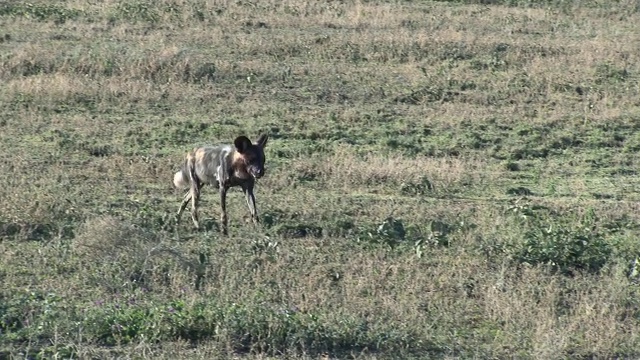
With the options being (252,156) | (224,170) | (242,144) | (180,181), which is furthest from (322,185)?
(242,144)

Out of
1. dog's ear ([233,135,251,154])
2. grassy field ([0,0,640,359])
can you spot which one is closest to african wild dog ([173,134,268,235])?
dog's ear ([233,135,251,154])

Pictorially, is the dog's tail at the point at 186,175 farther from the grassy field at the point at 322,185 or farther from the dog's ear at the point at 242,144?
the dog's ear at the point at 242,144

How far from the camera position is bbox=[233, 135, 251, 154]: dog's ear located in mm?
11398

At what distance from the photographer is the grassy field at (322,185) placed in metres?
8.39

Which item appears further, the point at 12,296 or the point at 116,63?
the point at 116,63

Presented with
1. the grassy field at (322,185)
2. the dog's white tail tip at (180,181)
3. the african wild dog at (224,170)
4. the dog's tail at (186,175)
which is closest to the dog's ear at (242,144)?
the african wild dog at (224,170)

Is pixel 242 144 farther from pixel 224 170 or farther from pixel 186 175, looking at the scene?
pixel 186 175

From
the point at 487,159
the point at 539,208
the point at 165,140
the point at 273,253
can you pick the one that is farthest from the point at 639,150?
the point at 273,253

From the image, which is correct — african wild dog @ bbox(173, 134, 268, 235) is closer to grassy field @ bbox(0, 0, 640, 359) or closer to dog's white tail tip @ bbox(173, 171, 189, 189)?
dog's white tail tip @ bbox(173, 171, 189, 189)

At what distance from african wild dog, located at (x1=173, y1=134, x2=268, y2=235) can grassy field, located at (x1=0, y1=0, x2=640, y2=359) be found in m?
0.27

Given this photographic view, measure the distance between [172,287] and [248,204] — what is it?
2687mm

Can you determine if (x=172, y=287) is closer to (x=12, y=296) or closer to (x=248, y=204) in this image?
(x=12, y=296)

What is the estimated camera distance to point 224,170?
39.0ft

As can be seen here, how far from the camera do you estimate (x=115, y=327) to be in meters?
8.12
